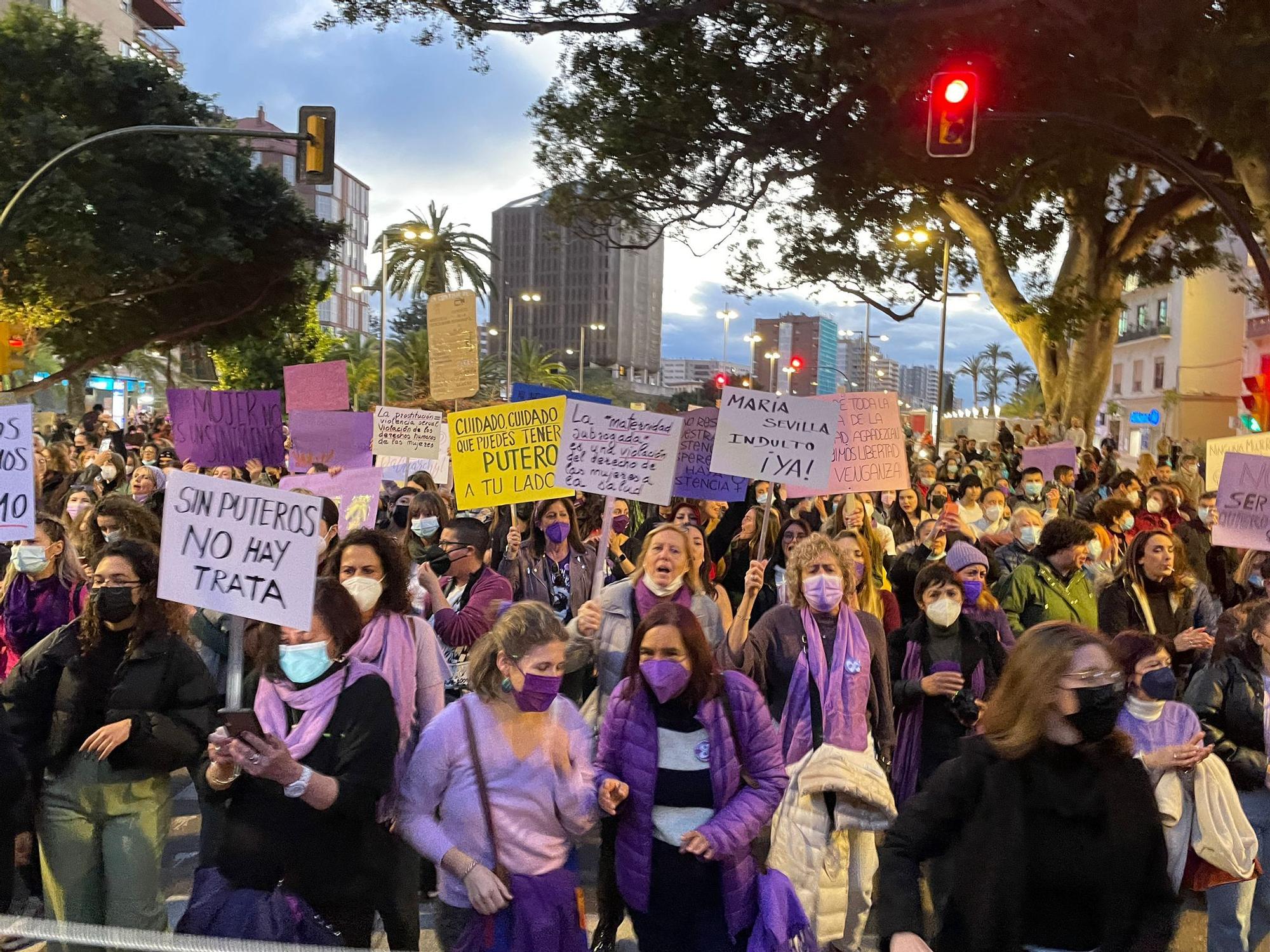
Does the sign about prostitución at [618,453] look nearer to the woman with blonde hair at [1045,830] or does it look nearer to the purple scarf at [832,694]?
the purple scarf at [832,694]

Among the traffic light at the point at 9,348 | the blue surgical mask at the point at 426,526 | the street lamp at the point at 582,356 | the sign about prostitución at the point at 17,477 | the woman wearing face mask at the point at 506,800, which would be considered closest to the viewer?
the woman wearing face mask at the point at 506,800

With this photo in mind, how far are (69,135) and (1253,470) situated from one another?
2463cm

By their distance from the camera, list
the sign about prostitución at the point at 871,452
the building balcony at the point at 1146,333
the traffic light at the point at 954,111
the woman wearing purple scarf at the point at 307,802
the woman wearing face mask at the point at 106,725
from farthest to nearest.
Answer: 1. the building balcony at the point at 1146,333
2. the traffic light at the point at 954,111
3. the sign about prostitución at the point at 871,452
4. the woman wearing face mask at the point at 106,725
5. the woman wearing purple scarf at the point at 307,802

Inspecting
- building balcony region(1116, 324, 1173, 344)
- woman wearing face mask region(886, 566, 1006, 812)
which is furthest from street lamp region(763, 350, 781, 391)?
woman wearing face mask region(886, 566, 1006, 812)

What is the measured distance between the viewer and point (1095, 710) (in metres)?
2.72

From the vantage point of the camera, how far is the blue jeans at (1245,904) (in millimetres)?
4461

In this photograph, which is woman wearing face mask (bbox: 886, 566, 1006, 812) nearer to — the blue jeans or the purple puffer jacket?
the blue jeans

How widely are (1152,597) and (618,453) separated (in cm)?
298

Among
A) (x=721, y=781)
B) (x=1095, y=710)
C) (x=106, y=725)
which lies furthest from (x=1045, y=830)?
(x=106, y=725)

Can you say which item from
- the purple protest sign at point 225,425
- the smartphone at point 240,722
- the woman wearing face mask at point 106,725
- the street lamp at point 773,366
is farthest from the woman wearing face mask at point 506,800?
the street lamp at point 773,366

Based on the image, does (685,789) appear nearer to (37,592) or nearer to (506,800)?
(506,800)

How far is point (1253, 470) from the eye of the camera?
6.91 m

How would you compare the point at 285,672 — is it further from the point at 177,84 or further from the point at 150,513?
the point at 177,84

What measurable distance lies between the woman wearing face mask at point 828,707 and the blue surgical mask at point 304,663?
6.58 feet
